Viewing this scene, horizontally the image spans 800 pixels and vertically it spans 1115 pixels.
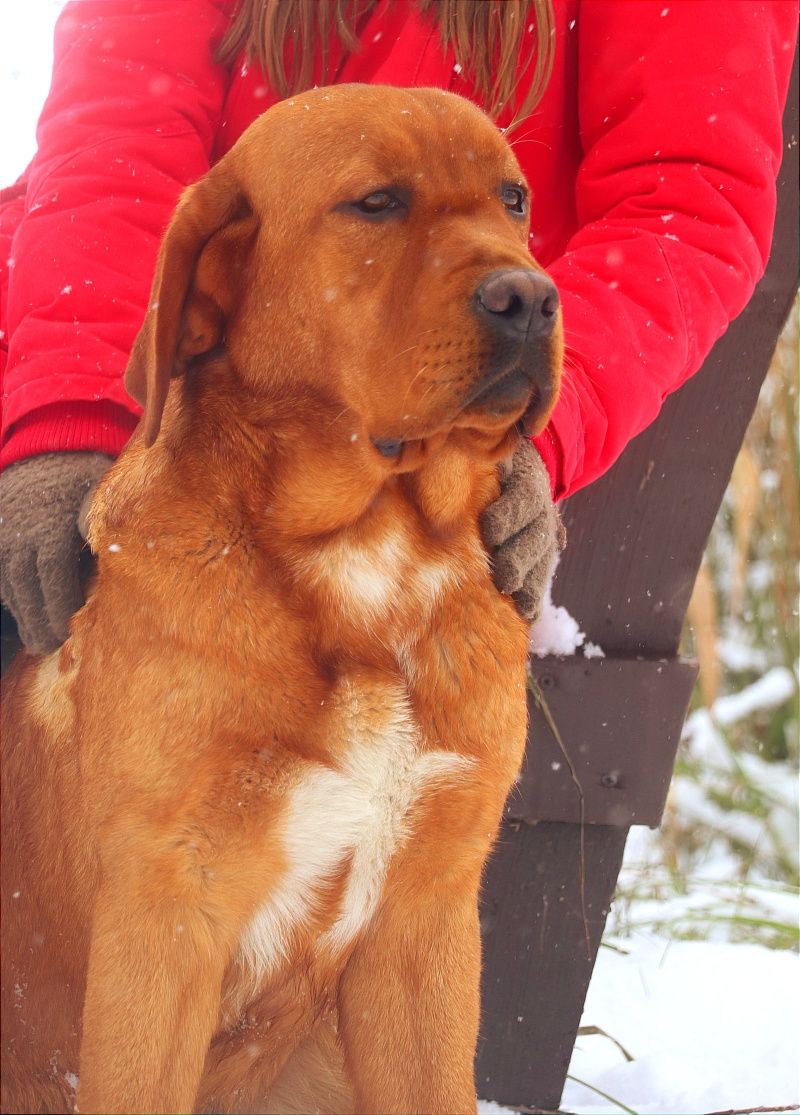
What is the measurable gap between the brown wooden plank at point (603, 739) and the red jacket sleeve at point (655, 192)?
0.62m

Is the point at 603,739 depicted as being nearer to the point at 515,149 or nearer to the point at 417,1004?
the point at 417,1004

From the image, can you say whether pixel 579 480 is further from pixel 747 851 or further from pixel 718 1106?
pixel 747 851

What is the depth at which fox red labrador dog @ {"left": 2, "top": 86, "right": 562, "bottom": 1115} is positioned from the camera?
1.67 metres

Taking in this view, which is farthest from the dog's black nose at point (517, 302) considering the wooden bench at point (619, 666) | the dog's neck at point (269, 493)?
the wooden bench at point (619, 666)

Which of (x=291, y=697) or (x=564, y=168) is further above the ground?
(x=564, y=168)

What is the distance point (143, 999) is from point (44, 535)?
0.74m

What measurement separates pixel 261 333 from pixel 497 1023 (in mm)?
1847

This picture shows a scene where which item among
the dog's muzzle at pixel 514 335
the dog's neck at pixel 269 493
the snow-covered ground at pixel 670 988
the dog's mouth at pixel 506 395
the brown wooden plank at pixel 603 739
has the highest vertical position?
the dog's muzzle at pixel 514 335

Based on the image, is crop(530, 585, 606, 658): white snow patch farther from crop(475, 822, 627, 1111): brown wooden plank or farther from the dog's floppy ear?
the dog's floppy ear

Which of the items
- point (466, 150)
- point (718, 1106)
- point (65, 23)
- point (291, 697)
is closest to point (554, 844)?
point (718, 1106)

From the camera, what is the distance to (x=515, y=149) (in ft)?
7.29

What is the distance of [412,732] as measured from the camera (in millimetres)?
1782

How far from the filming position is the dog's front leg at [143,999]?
167 centimetres

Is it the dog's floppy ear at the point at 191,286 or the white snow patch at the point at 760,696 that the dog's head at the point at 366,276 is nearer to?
the dog's floppy ear at the point at 191,286
